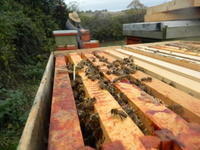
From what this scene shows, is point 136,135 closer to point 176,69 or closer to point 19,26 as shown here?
point 176,69

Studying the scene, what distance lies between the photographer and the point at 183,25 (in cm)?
349

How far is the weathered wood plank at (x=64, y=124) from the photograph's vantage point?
0.70 m

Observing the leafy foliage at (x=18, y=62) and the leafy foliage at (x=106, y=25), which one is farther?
the leafy foliage at (x=106, y=25)

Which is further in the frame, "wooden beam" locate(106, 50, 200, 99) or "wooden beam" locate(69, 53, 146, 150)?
"wooden beam" locate(106, 50, 200, 99)

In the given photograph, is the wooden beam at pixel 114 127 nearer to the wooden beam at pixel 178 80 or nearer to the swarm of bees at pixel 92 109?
the swarm of bees at pixel 92 109

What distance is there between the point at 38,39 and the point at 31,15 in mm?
2314

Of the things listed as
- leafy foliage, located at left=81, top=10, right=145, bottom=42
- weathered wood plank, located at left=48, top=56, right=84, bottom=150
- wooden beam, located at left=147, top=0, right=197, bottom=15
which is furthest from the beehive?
leafy foliage, located at left=81, top=10, right=145, bottom=42

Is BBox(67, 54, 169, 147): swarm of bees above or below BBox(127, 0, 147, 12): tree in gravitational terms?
below

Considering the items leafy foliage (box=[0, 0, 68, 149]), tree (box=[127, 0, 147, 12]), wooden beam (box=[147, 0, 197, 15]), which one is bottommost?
leafy foliage (box=[0, 0, 68, 149])

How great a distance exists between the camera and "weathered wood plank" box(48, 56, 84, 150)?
2.29 ft

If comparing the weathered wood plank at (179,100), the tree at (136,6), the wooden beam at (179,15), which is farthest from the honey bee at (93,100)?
the tree at (136,6)

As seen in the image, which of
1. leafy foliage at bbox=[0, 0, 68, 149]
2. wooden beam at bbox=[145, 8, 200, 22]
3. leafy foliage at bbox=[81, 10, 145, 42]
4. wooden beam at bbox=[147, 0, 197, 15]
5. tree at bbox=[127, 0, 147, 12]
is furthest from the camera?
tree at bbox=[127, 0, 147, 12]

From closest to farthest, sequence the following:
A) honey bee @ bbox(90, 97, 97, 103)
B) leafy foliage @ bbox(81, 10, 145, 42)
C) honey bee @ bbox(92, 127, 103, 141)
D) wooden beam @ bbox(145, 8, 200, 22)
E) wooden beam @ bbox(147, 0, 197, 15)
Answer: honey bee @ bbox(92, 127, 103, 141) < honey bee @ bbox(90, 97, 97, 103) < wooden beam @ bbox(147, 0, 197, 15) < wooden beam @ bbox(145, 8, 200, 22) < leafy foliage @ bbox(81, 10, 145, 42)

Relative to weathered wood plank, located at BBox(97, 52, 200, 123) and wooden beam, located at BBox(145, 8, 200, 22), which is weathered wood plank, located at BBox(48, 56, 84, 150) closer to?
weathered wood plank, located at BBox(97, 52, 200, 123)
